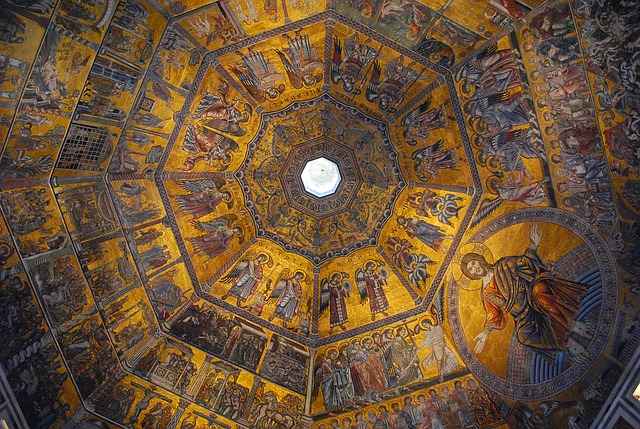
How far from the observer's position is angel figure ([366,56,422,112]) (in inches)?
500

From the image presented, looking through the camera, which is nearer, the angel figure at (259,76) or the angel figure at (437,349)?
the angel figure at (259,76)

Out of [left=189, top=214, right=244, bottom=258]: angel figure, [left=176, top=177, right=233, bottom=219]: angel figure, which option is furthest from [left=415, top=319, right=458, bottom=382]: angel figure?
[left=176, top=177, right=233, bottom=219]: angel figure

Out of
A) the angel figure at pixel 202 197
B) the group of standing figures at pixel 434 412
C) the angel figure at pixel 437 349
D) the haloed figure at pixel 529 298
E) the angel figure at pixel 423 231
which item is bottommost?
the group of standing figures at pixel 434 412

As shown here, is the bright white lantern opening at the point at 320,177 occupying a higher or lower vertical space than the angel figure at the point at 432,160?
lower

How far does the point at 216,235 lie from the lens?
48.8 ft

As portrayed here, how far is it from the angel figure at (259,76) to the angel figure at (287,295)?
17.9 ft

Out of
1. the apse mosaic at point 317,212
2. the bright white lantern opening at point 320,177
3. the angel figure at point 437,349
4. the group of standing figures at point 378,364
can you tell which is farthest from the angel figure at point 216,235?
the angel figure at point 437,349

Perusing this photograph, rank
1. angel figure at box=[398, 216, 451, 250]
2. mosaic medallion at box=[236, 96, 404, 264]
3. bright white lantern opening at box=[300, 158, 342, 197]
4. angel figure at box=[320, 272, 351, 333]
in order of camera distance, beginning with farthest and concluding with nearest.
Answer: bright white lantern opening at box=[300, 158, 342, 197]
angel figure at box=[320, 272, 351, 333]
mosaic medallion at box=[236, 96, 404, 264]
angel figure at box=[398, 216, 451, 250]

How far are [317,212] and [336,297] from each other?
2.79 metres

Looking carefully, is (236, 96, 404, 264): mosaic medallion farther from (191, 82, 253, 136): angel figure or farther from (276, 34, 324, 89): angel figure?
(276, 34, 324, 89): angel figure

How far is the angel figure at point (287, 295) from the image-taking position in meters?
14.9

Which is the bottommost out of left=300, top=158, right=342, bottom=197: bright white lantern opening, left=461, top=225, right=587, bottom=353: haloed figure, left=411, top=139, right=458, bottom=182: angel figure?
left=461, top=225, right=587, bottom=353: haloed figure

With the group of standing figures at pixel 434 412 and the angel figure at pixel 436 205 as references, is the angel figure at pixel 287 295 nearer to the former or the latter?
the group of standing figures at pixel 434 412

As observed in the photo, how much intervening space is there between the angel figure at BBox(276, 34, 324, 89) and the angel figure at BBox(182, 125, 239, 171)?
264cm
